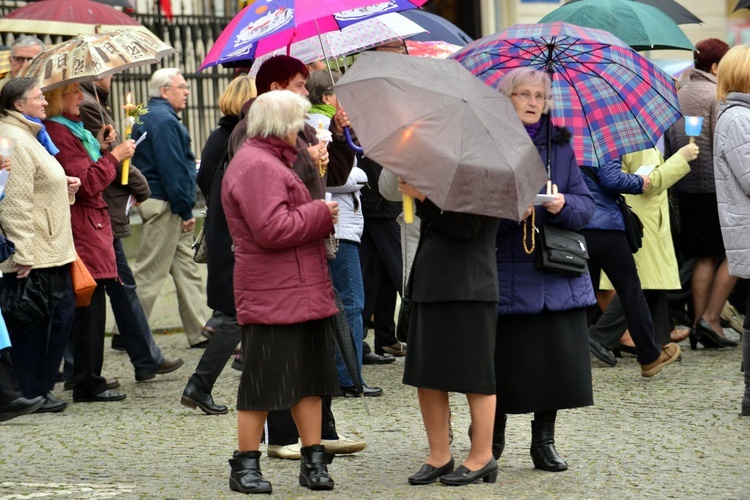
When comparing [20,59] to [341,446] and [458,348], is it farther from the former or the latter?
[458,348]

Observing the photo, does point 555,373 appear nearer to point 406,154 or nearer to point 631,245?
point 406,154

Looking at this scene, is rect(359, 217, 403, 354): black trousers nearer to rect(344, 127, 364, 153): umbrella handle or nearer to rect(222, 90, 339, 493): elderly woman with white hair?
rect(344, 127, 364, 153): umbrella handle

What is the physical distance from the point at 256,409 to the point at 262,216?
0.83 meters

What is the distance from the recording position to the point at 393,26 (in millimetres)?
8422

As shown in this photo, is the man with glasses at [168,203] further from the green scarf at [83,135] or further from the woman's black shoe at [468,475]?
the woman's black shoe at [468,475]

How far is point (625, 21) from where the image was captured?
28.5 ft


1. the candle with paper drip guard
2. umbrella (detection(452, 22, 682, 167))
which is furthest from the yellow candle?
the candle with paper drip guard

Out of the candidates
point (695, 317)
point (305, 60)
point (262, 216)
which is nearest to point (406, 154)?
point (262, 216)

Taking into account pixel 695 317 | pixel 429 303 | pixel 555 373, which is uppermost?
pixel 429 303

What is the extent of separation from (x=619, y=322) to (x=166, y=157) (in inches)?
130

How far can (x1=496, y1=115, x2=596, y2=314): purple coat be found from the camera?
19.6ft

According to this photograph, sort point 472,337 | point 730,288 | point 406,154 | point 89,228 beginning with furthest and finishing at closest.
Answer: point 730,288 → point 89,228 → point 472,337 → point 406,154

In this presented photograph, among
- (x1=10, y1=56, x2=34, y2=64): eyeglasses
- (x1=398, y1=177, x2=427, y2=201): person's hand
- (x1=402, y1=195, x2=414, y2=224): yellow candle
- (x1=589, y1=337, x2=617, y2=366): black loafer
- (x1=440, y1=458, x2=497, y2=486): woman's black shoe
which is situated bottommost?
(x1=589, y1=337, x2=617, y2=366): black loafer

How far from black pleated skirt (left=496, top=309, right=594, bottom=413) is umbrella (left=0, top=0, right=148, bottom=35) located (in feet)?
16.2
